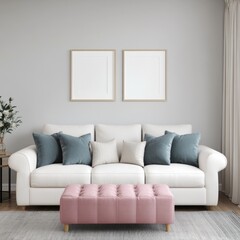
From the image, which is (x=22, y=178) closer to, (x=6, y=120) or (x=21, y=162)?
(x=21, y=162)

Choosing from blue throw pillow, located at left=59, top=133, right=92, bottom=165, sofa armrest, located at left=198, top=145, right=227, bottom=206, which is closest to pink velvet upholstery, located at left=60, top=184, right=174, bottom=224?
sofa armrest, located at left=198, top=145, right=227, bottom=206

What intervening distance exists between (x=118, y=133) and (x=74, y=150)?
724 millimetres

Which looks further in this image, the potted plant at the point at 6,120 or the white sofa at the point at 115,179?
the potted plant at the point at 6,120

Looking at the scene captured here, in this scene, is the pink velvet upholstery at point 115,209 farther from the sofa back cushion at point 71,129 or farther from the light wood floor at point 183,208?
the sofa back cushion at point 71,129

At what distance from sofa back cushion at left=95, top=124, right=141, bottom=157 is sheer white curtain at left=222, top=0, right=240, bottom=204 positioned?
1.23 m

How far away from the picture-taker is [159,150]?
18.4ft

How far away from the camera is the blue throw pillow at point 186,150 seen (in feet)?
18.5

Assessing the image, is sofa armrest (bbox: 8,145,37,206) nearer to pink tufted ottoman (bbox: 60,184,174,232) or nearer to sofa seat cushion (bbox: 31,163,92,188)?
sofa seat cushion (bbox: 31,163,92,188)

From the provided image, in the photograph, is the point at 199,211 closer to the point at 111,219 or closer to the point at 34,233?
the point at 111,219

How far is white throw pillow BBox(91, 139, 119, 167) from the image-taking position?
5.62m

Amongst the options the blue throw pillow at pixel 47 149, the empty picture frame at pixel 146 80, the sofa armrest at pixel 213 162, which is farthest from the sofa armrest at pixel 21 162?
the sofa armrest at pixel 213 162

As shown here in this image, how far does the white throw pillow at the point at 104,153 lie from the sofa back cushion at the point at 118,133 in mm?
218

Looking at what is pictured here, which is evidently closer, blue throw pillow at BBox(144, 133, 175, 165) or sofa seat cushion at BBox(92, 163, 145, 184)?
sofa seat cushion at BBox(92, 163, 145, 184)

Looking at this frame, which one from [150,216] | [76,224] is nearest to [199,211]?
[150,216]
